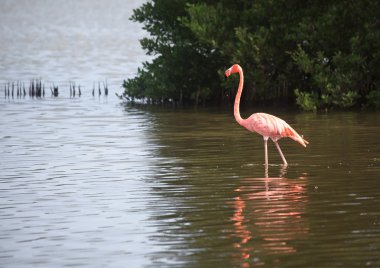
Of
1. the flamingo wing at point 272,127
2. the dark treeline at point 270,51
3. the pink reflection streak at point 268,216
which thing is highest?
the dark treeline at point 270,51

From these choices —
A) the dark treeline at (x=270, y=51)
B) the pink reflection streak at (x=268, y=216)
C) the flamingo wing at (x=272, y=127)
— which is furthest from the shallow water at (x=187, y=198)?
the dark treeline at (x=270, y=51)

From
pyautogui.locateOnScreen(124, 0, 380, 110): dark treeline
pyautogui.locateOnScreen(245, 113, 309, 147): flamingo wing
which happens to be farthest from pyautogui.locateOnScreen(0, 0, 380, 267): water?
pyautogui.locateOnScreen(124, 0, 380, 110): dark treeline

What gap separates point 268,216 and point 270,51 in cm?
1689

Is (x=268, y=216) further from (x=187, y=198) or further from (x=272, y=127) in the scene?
(x=272, y=127)

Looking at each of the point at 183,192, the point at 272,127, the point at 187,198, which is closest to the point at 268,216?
the point at 187,198

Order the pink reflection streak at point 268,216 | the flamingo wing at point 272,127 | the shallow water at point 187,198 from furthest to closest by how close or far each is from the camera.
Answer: the flamingo wing at point 272,127 < the pink reflection streak at point 268,216 < the shallow water at point 187,198

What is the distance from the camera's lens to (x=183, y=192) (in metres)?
13.4

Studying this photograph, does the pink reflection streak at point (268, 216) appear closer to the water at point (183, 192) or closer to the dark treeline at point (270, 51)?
the water at point (183, 192)

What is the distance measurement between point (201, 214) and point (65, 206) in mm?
1685

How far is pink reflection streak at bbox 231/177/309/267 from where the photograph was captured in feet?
32.7

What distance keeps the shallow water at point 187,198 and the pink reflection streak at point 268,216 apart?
12mm

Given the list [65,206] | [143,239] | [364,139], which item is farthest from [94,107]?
[143,239]

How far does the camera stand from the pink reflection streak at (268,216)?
9.98 metres

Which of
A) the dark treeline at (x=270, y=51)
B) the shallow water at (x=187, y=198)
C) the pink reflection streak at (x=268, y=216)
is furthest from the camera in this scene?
the dark treeline at (x=270, y=51)
